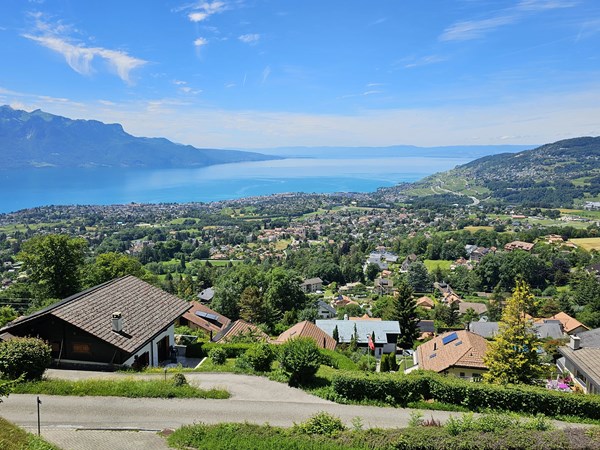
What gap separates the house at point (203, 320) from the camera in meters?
27.1

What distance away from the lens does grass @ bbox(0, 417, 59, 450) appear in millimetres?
6793

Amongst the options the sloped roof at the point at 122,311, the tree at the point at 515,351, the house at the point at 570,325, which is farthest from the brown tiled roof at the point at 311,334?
the house at the point at 570,325

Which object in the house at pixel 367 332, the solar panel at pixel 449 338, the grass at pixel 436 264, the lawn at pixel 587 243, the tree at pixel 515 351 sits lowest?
the grass at pixel 436 264

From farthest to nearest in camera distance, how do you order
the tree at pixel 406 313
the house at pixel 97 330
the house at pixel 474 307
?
1. the house at pixel 474 307
2. the tree at pixel 406 313
3. the house at pixel 97 330

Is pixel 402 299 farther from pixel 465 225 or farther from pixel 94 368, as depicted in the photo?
pixel 465 225

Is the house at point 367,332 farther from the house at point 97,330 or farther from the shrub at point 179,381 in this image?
the shrub at point 179,381

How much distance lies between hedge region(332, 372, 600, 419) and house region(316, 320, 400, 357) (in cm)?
1657

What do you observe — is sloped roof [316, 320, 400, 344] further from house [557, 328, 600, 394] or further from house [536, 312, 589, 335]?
house [536, 312, 589, 335]

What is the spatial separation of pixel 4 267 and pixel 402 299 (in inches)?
3072

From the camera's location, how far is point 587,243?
88.8 meters

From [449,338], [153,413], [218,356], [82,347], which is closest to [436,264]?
[449,338]

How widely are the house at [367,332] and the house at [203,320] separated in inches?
286

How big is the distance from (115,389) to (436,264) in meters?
83.0

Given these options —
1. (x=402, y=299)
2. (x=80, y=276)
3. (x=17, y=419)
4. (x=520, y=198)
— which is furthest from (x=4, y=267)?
(x=520, y=198)
